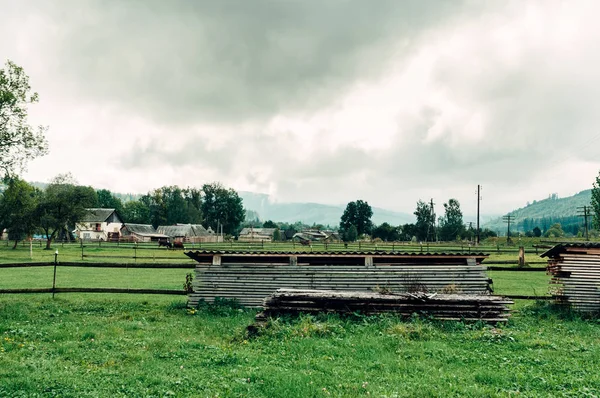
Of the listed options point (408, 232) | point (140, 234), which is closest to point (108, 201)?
point (140, 234)

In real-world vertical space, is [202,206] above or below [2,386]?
above

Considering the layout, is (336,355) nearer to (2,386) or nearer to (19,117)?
(2,386)

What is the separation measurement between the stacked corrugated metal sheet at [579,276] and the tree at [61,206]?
5277 cm

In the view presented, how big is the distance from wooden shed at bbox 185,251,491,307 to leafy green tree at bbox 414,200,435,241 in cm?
7164

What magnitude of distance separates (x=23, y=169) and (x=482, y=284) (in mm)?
18744

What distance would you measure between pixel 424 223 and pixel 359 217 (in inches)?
678

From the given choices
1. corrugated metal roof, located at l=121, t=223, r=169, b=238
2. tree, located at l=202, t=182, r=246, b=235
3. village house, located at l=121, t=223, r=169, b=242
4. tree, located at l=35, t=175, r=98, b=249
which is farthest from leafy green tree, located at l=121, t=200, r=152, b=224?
tree, located at l=35, t=175, r=98, b=249

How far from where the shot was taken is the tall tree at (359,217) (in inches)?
4006

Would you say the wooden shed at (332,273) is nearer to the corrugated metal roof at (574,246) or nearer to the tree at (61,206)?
the corrugated metal roof at (574,246)

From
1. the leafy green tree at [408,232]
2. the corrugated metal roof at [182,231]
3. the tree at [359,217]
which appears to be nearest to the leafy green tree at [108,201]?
the corrugated metal roof at [182,231]

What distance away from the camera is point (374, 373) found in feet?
23.6

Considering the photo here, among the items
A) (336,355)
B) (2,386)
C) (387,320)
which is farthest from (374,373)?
(2,386)

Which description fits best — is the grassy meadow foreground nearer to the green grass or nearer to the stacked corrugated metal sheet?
the green grass

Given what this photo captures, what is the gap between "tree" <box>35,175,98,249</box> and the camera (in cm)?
5116
